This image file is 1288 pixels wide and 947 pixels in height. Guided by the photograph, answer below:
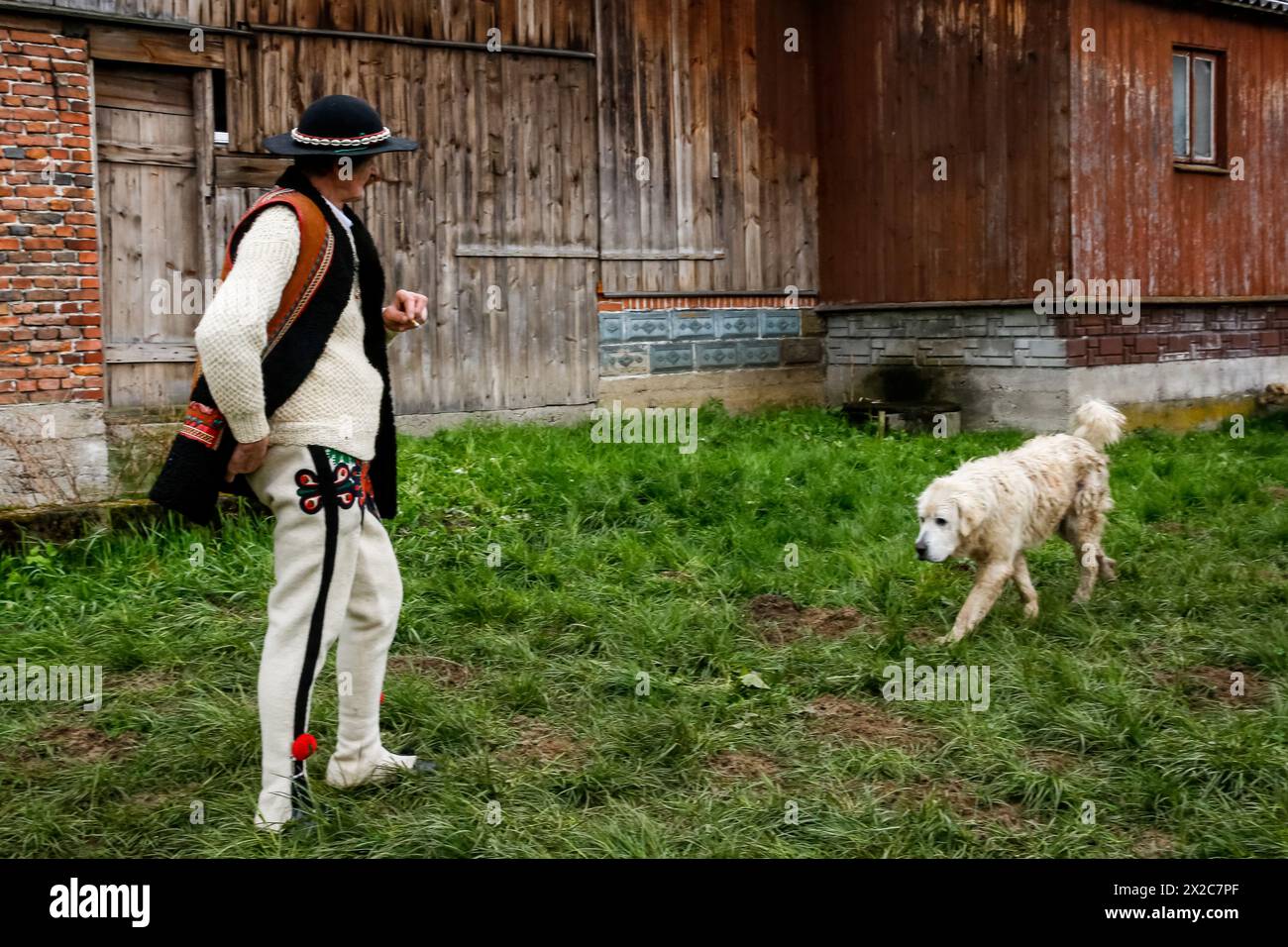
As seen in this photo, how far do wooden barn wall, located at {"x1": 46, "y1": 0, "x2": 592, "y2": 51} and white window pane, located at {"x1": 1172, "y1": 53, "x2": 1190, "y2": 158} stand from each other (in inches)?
243

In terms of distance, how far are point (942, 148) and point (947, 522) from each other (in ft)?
27.2

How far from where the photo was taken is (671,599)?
21.8 feet

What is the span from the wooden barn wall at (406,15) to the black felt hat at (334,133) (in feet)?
22.5

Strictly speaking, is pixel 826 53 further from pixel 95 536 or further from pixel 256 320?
pixel 256 320

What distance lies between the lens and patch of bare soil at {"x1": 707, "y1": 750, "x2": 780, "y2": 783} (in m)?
4.51

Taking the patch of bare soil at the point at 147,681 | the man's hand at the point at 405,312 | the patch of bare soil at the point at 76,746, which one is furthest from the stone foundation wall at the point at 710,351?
the man's hand at the point at 405,312

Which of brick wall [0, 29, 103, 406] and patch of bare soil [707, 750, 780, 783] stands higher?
brick wall [0, 29, 103, 406]

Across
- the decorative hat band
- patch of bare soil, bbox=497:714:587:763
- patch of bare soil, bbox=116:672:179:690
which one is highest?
the decorative hat band

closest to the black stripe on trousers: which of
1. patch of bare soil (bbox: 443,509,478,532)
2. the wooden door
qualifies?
patch of bare soil (bbox: 443,509,478,532)

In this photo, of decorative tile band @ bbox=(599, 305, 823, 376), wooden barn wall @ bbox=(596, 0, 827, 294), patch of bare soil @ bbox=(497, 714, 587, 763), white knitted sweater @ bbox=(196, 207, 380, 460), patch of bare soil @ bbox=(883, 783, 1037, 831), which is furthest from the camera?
decorative tile band @ bbox=(599, 305, 823, 376)

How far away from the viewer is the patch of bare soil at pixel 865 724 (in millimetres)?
4824

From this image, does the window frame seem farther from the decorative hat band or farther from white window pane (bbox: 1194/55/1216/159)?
the decorative hat band

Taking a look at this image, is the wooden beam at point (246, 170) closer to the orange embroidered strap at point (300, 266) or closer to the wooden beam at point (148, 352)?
the wooden beam at point (148, 352)
